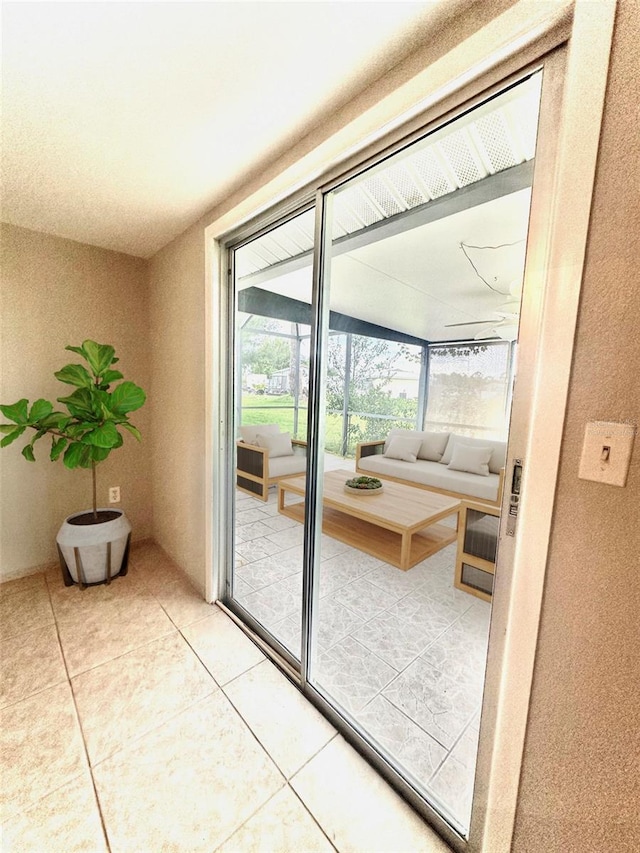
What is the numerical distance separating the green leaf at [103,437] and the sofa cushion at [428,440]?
1.61m

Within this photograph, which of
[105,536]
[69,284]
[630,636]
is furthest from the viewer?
[69,284]

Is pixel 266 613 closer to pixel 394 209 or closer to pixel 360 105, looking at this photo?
pixel 394 209

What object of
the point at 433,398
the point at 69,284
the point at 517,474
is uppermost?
the point at 69,284

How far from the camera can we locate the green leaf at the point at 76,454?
2.03 meters

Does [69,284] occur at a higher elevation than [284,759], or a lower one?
higher

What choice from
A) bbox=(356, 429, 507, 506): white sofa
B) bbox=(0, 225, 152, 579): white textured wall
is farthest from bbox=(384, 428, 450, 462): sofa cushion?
bbox=(0, 225, 152, 579): white textured wall

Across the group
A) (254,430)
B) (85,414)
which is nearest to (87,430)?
(85,414)

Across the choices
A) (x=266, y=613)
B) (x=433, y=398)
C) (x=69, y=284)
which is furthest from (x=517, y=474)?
(x=69, y=284)

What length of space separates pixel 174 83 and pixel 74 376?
166 cm

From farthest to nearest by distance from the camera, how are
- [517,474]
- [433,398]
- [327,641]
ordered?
[327,641]
[433,398]
[517,474]

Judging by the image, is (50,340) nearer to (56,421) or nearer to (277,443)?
(56,421)

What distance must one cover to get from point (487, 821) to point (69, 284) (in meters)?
3.29

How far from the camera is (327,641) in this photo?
1827mm

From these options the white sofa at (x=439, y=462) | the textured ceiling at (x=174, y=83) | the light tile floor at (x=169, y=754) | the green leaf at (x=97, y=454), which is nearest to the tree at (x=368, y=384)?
the white sofa at (x=439, y=462)
